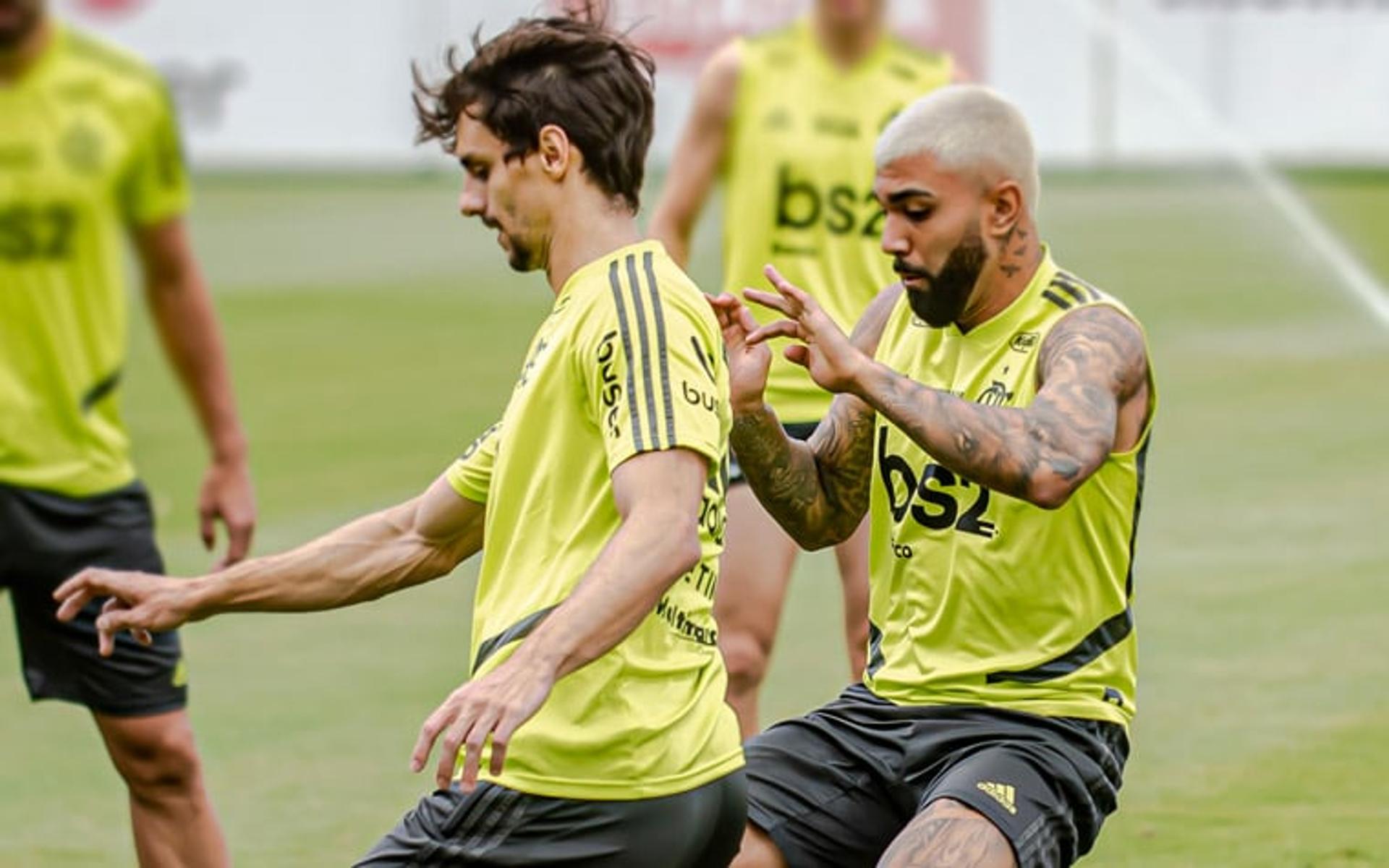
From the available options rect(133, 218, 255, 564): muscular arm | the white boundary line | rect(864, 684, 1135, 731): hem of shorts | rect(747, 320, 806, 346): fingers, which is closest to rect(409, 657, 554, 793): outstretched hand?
rect(747, 320, 806, 346): fingers

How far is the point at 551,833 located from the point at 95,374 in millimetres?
2343

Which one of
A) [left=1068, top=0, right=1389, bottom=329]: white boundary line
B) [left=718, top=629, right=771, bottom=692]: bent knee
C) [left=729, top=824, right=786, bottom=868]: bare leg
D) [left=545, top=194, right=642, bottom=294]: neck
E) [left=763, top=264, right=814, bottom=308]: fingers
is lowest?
[left=1068, top=0, right=1389, bottom=329]: white boundary line

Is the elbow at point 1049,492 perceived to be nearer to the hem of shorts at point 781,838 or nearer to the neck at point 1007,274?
the neck at point 1007,274

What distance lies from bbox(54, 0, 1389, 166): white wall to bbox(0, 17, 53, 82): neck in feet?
71.1

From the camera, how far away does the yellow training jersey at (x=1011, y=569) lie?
223 inches

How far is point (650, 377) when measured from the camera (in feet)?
14.8

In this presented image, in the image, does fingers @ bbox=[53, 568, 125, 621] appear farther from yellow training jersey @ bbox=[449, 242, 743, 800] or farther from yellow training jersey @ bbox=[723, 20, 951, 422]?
yellow training jersey @ bbox=[723, 20, 951, 422]

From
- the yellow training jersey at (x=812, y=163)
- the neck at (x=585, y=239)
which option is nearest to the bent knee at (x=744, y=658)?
the yellow training jersey at (x=812, y=163)

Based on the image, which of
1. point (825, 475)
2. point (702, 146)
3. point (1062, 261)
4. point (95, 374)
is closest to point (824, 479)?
point (825, 475)

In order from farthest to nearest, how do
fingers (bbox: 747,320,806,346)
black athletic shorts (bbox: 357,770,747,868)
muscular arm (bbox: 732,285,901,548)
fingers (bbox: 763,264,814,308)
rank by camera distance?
muscular arm (bbox: 732,285,901,548) → fingers (bbox: 747,320,806,346) → fingers (bbox: 763,264,814,308) → black athletic shorts (bbox: 357,770,747,868)

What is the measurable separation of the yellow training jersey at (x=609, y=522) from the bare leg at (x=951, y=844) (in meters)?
0.72

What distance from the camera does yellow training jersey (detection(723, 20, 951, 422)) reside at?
27.4 feet

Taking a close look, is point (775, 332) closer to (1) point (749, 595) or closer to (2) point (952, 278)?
(2) point (952, 278)

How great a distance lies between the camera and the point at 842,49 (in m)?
8.76
